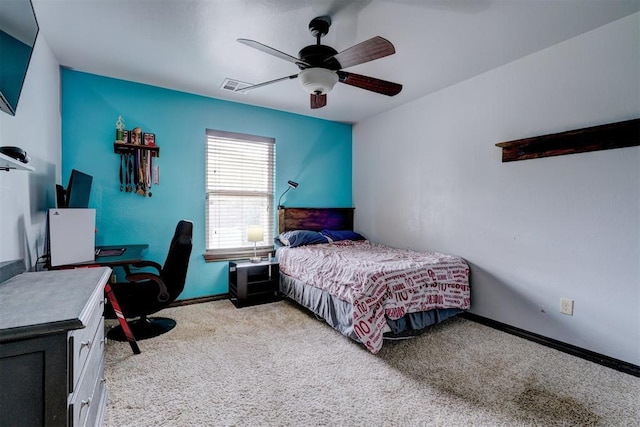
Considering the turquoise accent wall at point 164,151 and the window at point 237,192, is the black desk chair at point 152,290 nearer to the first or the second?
the turquoise accent wall at point 164,151

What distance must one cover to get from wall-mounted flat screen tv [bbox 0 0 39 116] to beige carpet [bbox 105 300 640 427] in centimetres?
176

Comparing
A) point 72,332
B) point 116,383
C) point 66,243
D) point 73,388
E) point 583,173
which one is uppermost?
point 583,173

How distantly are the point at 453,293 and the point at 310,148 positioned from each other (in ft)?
9.15

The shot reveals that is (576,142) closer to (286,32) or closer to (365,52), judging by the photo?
(365,52)

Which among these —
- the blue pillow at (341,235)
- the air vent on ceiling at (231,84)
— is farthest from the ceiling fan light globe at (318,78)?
the blue pillow at (341,235)

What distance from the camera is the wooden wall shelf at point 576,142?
217 cm

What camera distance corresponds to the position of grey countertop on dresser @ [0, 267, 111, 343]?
86cm

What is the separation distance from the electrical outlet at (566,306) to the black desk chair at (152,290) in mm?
3204

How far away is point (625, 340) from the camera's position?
2.20m

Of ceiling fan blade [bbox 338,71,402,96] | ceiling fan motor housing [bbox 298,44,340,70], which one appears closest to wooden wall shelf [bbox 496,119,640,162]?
ceiling fan blade [bbox 338,71,402,96]

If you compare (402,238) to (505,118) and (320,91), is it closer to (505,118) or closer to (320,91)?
(505,118)

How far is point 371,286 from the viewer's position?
237 centimetres

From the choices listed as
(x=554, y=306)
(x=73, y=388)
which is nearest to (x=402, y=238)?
(x=554, y=306)

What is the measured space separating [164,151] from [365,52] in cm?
261
